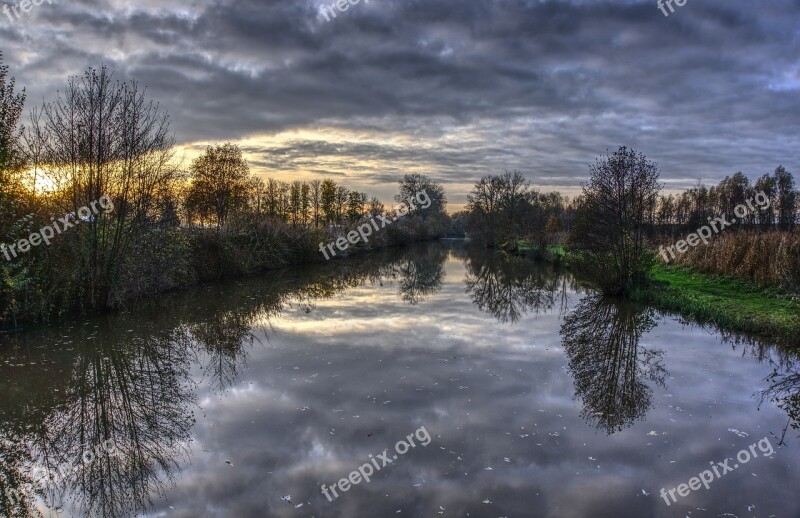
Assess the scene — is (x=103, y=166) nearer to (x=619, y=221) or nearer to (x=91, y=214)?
(x=91, y=214)

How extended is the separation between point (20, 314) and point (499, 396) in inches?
468

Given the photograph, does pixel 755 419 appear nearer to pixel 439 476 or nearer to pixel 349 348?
pixel 439 476

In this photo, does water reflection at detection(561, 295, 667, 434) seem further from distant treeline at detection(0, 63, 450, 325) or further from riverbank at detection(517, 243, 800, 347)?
distant treeline at detection(0, 63, 450, 325)

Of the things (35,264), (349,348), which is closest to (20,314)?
(35,264)

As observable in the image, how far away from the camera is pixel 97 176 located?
44.4ft

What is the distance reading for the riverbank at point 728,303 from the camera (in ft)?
37.2

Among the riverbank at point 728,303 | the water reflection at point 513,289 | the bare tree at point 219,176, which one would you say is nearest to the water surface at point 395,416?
the riverbank at point 728,303

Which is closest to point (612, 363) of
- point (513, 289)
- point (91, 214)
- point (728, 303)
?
point (728, 303)

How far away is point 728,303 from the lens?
45.8ft

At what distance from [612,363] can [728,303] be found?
7078 mm

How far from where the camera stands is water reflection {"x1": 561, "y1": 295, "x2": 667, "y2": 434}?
7.08 metres

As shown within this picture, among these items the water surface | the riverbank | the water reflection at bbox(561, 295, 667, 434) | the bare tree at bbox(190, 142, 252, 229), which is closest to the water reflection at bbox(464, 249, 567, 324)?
the water reflection at bbox(561, 295, 667, 434)

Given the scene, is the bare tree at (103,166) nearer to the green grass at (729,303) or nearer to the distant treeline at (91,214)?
the distant treeline at (91,214)

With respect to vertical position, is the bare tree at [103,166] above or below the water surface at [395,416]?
above
